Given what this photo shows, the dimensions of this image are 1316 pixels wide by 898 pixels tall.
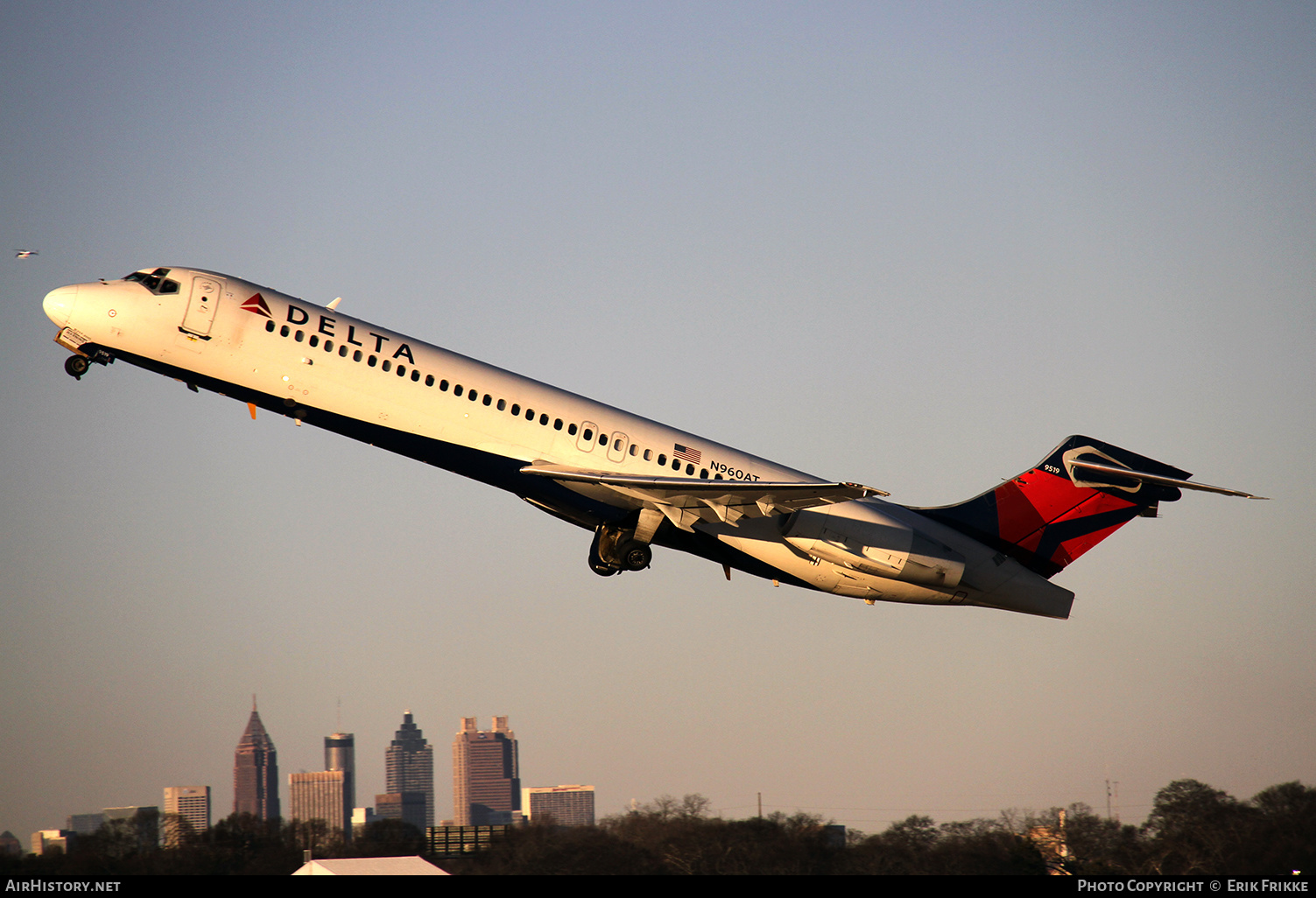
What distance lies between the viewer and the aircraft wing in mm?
28344

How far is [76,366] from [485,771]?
87.9 m

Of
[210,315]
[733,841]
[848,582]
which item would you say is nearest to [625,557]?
[848,582]

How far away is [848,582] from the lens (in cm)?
3294

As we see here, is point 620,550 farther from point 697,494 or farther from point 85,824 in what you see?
point 85,824

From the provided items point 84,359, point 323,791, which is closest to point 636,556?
point 84,359

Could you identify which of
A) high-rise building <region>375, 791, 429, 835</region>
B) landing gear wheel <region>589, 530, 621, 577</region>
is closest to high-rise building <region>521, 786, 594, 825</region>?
high-rise building <region>375, 791, 429, 835</region>

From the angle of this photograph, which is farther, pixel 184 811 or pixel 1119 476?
pixel 184 811

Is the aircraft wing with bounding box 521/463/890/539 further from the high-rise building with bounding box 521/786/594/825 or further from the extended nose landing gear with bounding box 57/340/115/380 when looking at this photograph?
the high-rise building with bounding box 521/786/594/825

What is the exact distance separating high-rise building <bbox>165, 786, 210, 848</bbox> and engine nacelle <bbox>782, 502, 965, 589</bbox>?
27.6 m

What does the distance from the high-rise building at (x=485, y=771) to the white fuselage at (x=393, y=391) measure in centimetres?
7558

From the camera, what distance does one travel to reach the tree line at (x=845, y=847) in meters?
41.1

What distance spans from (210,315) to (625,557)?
11296 millimetres

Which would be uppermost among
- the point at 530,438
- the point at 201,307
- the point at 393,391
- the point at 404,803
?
the point at 201,307

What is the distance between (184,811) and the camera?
53125mm
